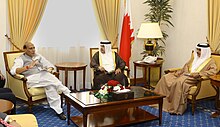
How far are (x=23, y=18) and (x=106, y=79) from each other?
1904 mm

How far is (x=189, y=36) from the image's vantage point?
6.07 meters

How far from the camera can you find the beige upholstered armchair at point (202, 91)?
4.59 metres

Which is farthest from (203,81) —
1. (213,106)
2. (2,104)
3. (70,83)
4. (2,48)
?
(2,48)

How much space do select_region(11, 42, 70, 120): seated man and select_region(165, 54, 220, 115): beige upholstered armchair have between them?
200 cm

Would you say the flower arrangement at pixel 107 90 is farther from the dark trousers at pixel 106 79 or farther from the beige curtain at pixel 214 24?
the beige curtain at pixel 214 24

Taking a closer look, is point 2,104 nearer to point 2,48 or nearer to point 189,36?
point 2,48

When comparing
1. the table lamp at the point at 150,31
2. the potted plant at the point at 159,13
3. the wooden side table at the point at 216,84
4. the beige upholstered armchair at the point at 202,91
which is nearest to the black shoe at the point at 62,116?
the beige upholstered armchair at the point at 202,91

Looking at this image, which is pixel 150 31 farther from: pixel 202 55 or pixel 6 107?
pixel 6 107

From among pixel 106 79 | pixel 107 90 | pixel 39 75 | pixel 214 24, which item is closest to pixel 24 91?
pixel 39 75

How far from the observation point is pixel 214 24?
5.37 m

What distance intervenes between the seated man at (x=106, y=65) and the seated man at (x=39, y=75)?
797 millimetres

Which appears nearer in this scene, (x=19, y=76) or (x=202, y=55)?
(x=19, y=76)

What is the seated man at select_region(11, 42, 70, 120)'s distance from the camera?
14.6 feet

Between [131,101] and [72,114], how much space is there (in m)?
1.27
